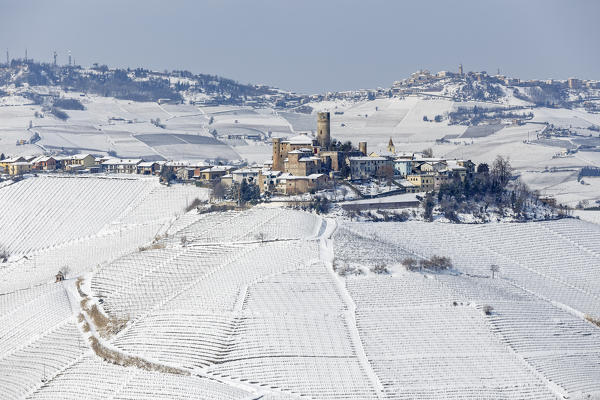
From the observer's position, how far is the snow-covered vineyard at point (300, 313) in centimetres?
4019

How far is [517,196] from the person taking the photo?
7125 centimetres

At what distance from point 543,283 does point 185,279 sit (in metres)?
20.0

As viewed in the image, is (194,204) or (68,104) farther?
(68,104)

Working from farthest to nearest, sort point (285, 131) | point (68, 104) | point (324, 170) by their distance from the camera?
point (68, 104)
point (285, 131)
point (324, 170)

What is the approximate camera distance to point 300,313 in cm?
4581

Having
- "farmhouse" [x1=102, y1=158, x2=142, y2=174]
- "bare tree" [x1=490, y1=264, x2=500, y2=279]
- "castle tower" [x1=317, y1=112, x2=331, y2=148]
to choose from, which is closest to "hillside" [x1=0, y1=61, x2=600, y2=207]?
"castle tower" [x1=317, y1=112, x2=331, y2=148]

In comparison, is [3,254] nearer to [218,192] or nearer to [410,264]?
[218,192]

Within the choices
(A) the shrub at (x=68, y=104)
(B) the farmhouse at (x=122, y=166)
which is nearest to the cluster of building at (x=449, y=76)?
(A) the shrub at (x=68, y=104)

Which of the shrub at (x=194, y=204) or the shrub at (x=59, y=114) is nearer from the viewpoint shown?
the shrub at (x=194, y=204)

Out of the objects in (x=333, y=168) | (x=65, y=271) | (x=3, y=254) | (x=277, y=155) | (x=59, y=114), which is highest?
(x=59, y=114)

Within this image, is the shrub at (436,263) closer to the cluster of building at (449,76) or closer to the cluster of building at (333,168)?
the cluster of building at (333,168)

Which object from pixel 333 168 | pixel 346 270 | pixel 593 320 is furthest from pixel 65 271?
pixel 593 320

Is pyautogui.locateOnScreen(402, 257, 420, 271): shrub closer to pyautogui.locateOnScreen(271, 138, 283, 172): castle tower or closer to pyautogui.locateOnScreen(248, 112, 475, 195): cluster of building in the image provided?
pyautogui.locateOnScreen(248, 112, 475, 195): cluster of building

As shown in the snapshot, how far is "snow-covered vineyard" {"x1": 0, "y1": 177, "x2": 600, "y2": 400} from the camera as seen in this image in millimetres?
40188
